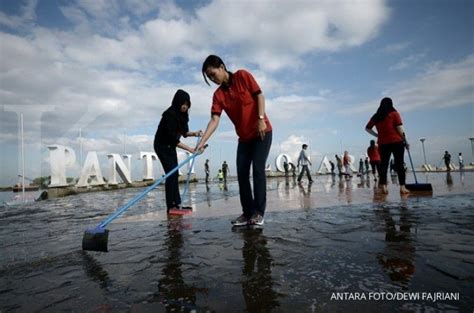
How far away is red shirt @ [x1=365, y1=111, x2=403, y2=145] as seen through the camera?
5.93 metres

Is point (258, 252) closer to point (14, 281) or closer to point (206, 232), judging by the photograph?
point (206, 232)

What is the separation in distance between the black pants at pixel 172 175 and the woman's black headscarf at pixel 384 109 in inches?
165

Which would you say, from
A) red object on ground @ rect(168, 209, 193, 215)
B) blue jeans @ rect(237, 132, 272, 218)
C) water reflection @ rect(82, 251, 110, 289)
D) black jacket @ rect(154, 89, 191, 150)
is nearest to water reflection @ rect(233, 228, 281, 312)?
water reflection @ rect(82, 251, 110, 289)

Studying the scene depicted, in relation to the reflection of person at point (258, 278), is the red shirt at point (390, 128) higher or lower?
higher

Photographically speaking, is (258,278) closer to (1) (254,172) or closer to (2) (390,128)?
(1) (254,172)

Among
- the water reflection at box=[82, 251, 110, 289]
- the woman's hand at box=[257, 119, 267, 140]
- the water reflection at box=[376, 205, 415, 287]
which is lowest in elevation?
the water reflection at box=[82, 251, 110, 289]

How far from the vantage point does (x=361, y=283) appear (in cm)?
142

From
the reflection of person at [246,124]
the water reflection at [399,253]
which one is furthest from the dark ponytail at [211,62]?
the water reflection at [399,253]

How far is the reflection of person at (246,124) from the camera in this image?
11.1 feet

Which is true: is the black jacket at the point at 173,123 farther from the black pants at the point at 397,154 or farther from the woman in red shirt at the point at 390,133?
the black pants at the point at 397,154

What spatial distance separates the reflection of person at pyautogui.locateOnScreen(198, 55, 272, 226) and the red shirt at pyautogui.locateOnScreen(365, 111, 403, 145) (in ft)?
11.7

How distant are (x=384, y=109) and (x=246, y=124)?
154 inches

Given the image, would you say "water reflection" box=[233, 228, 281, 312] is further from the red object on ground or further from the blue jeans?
the red object on ground

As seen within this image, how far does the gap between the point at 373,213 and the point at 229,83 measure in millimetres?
2311
